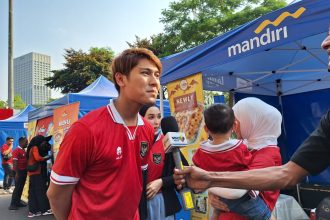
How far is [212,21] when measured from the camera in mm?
17984

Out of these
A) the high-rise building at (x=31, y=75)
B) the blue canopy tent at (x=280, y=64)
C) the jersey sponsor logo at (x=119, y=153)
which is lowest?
the jersey sponsor logo at (x=119, y=153)

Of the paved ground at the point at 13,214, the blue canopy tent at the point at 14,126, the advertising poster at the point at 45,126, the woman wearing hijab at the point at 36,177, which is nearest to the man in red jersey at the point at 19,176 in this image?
the paved ground at the point at 13,214

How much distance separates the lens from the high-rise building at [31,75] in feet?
211

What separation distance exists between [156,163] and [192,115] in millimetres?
2072

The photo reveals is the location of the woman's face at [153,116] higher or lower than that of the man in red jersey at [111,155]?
higher

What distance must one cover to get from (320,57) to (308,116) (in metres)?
1.39

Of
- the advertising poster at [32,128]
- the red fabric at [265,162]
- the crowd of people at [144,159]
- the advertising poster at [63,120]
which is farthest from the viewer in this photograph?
the advertising poster at [32,128]

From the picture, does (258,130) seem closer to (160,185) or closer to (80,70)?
(160,185)

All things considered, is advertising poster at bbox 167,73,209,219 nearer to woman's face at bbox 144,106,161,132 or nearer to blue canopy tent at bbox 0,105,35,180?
woman's face at bbox 144,106,161,132

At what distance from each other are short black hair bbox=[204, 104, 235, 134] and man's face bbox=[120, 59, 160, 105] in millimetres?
449

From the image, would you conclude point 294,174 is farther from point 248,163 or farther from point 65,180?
point 65,180

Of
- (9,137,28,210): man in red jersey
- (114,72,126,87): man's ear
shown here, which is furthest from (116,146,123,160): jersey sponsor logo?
(9,137,28,210): man in red jersey

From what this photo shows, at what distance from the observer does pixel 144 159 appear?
212 centimetres

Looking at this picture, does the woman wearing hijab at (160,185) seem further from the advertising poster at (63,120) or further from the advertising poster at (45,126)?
the advertising poster at (45,126)
